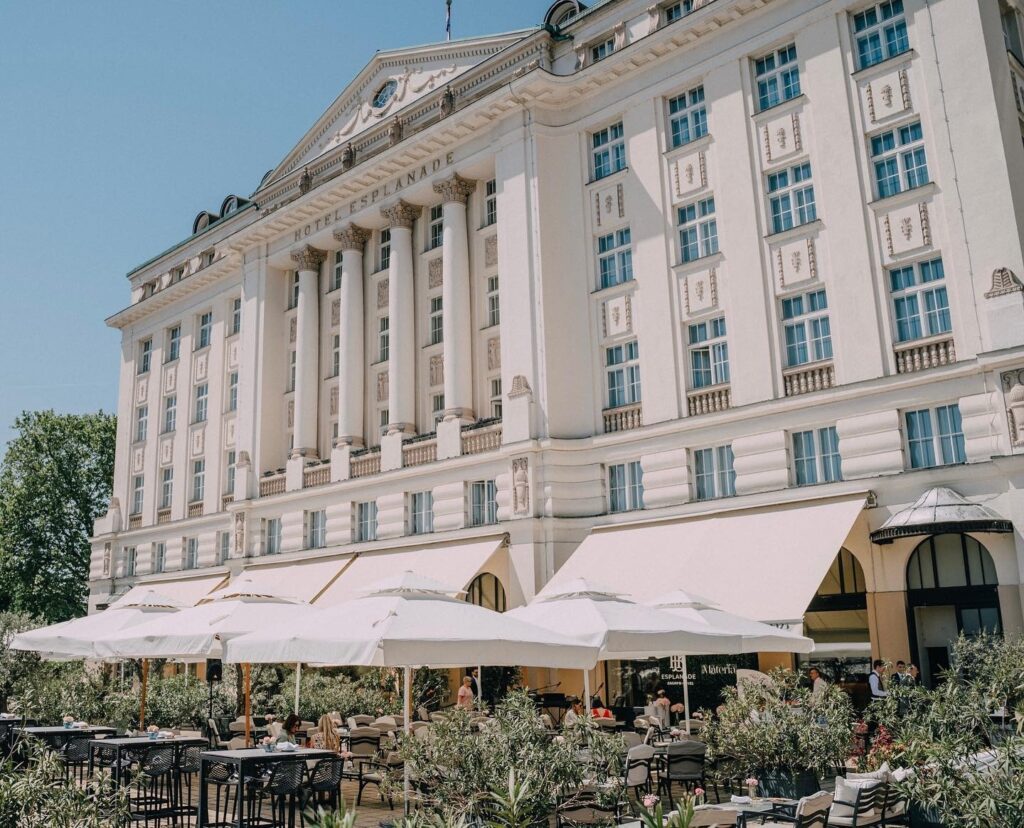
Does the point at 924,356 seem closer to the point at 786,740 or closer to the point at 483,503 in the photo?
the point at 786,740

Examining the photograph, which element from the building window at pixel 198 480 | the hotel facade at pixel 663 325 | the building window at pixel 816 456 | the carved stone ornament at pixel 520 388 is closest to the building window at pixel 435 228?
the hotel facade at pixel 663 325

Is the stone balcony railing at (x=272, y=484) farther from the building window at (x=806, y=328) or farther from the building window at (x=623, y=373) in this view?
the building window at (x=806, y=328)

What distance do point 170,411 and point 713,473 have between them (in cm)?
3102

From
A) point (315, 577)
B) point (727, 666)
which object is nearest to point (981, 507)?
point (727, 666)

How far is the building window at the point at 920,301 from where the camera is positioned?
22.8m

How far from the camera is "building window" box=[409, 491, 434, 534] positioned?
106ft

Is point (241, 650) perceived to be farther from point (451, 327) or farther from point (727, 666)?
point (451, 327)

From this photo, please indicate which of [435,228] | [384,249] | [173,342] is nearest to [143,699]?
[435,228]

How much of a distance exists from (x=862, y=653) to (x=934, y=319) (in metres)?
8.07

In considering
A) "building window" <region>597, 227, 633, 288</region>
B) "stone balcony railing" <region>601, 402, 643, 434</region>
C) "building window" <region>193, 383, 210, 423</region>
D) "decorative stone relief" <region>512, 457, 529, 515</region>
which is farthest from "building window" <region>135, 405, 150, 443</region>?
"stone balcony railing" <region>601, 402, 643, 434</region>

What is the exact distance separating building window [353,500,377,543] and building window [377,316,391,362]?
569 cm

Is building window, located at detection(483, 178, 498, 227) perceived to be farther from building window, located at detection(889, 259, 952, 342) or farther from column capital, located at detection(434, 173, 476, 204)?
building window, located at detection(889, 259, 952, 342)

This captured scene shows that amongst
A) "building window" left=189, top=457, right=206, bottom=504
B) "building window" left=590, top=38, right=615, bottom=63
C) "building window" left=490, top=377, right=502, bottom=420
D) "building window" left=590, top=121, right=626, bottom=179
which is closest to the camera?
"building window" left=590, top=121, right=626, bottom=179

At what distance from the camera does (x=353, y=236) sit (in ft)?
123
